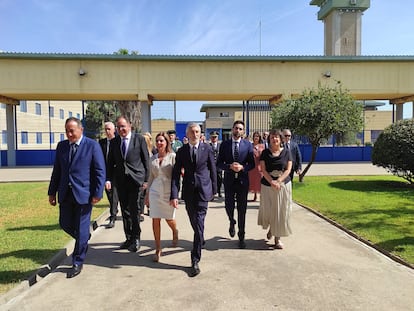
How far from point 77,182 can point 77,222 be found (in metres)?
0.53

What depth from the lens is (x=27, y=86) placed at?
19.0 metres

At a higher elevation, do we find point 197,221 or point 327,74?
point 327,74

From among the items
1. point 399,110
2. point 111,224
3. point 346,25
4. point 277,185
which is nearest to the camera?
point 277,185

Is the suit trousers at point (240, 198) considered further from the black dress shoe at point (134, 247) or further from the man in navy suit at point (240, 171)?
the black dress shoe at point (134, 247)

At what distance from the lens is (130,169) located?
547 centimetres

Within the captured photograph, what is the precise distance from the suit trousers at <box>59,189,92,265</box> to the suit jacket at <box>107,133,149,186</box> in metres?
0.98

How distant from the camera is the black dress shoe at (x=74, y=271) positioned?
4520 millimetres

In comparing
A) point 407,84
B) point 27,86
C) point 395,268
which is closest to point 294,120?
point 395,268

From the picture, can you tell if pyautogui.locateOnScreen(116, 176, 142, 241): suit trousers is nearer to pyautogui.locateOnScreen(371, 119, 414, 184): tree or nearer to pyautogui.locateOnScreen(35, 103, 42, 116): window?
pyautogui.locateOnScreen(371, 119, 414, 184): tree

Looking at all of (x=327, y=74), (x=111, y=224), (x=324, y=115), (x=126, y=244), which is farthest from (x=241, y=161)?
(x=327, y=74)

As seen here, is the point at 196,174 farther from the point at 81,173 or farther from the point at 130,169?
the point at 81,173

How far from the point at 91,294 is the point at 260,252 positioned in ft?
8.35

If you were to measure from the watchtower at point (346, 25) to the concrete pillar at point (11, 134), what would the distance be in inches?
1618

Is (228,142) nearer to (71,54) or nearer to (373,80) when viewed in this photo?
(71,54)
